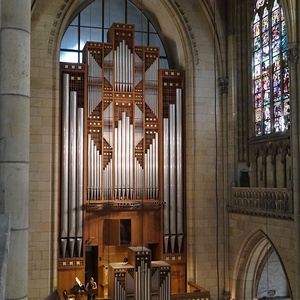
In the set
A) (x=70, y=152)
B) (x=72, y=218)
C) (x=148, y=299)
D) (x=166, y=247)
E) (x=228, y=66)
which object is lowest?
(x=148, y=299)

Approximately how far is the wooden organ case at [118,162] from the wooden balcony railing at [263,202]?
5.59ft

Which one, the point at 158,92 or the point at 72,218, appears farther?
the point at 158,92

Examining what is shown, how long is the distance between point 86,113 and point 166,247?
441 centimetres

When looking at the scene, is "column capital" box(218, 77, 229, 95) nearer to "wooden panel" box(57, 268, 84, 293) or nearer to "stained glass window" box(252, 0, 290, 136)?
"stained glass window" box(252, 0, 290, 136)

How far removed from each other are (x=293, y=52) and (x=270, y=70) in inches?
70.8

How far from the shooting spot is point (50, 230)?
1366cm

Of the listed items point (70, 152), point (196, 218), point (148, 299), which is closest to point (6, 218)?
point (148, 299)

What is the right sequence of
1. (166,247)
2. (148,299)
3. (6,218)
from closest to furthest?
(6,218) < (148,299) < (166,247)

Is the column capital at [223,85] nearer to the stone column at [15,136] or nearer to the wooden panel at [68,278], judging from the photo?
the wooden panel at [68,278]

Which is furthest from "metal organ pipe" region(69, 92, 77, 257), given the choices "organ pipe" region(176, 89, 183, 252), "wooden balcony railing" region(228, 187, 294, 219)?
"wooden balcony railing" region(228, 187, 294, 219)

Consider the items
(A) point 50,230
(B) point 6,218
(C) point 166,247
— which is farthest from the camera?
(C) point 166,247

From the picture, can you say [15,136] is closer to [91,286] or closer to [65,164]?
[65,164]

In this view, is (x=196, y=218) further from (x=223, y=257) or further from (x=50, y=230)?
(x=50, y=230)

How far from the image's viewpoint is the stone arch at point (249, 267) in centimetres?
1375
